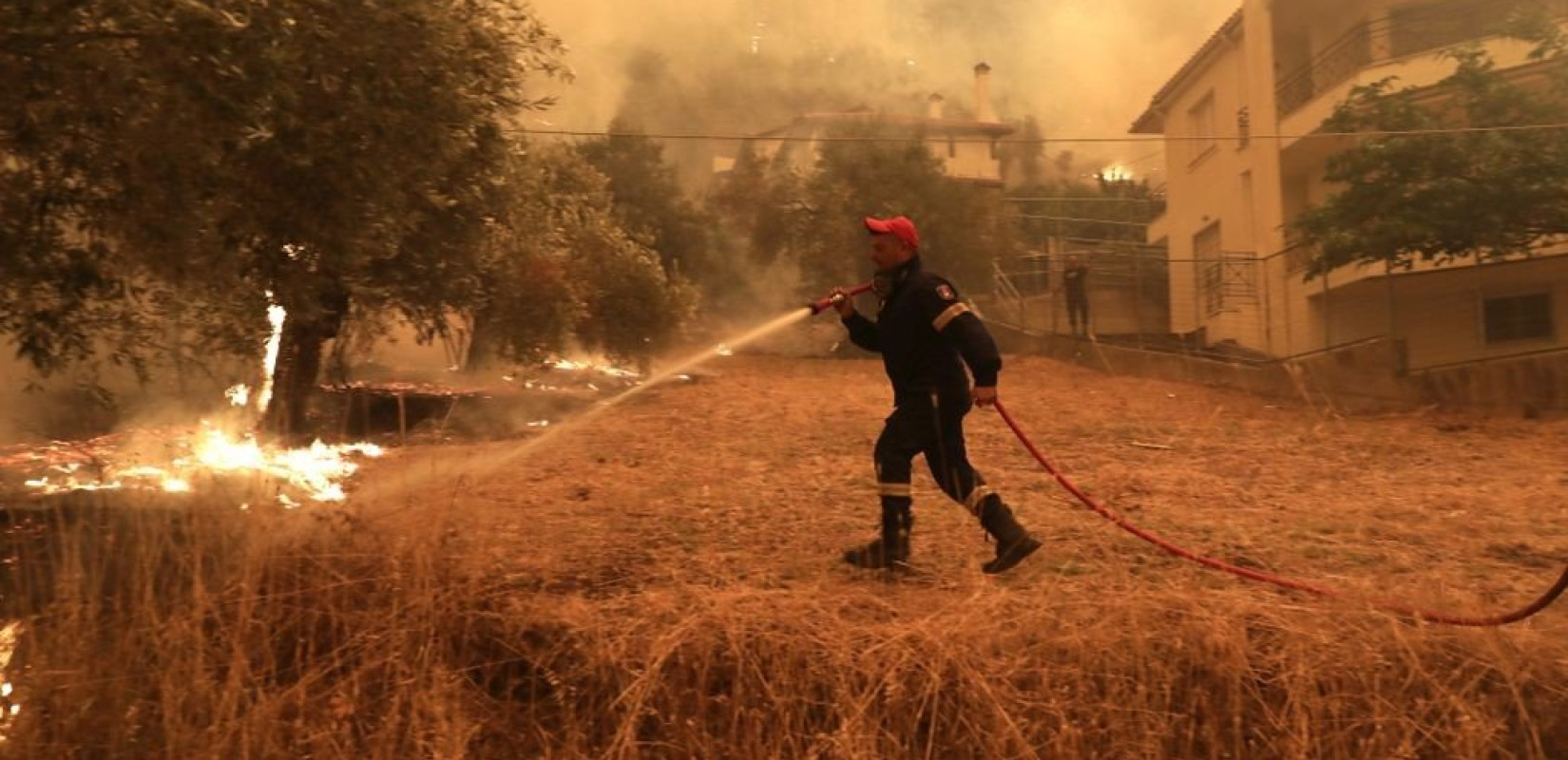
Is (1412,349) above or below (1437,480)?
above

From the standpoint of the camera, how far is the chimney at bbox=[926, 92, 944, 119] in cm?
3481

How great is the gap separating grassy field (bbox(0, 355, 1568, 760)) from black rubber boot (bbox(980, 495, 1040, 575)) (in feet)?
0.39

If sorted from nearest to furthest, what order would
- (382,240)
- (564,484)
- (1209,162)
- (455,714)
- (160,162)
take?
(455,714)
(160,162)
(382,240)
(564,484)
(1209,162)

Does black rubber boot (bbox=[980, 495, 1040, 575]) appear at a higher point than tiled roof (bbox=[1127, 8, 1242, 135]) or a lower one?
lower

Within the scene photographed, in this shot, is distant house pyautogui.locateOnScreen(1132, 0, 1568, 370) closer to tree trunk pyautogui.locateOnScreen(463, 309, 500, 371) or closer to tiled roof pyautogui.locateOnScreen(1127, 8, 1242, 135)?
tiled roof pyautogui.locateOnScreen(1127, 8, 1242, 135)

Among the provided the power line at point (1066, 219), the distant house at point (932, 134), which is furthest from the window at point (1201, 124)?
the distant house at point (932, 134)

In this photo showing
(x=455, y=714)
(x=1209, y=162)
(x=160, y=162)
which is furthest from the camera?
(x=1209, y=162)

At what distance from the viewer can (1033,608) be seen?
417cm

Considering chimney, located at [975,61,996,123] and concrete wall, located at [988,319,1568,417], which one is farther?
chimney, located at [975,61,996,123]

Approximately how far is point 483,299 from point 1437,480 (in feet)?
27.5

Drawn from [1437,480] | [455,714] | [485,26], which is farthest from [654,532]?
[1437,480]

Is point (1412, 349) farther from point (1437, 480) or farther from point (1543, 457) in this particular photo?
point (1437, 480)

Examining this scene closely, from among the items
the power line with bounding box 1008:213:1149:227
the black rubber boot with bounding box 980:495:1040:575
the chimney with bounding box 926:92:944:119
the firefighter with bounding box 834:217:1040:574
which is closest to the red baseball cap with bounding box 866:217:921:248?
the firefighter with bounding box 834:217:1040:574

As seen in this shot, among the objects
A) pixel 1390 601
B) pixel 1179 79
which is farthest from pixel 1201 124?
pixel 1390 601
